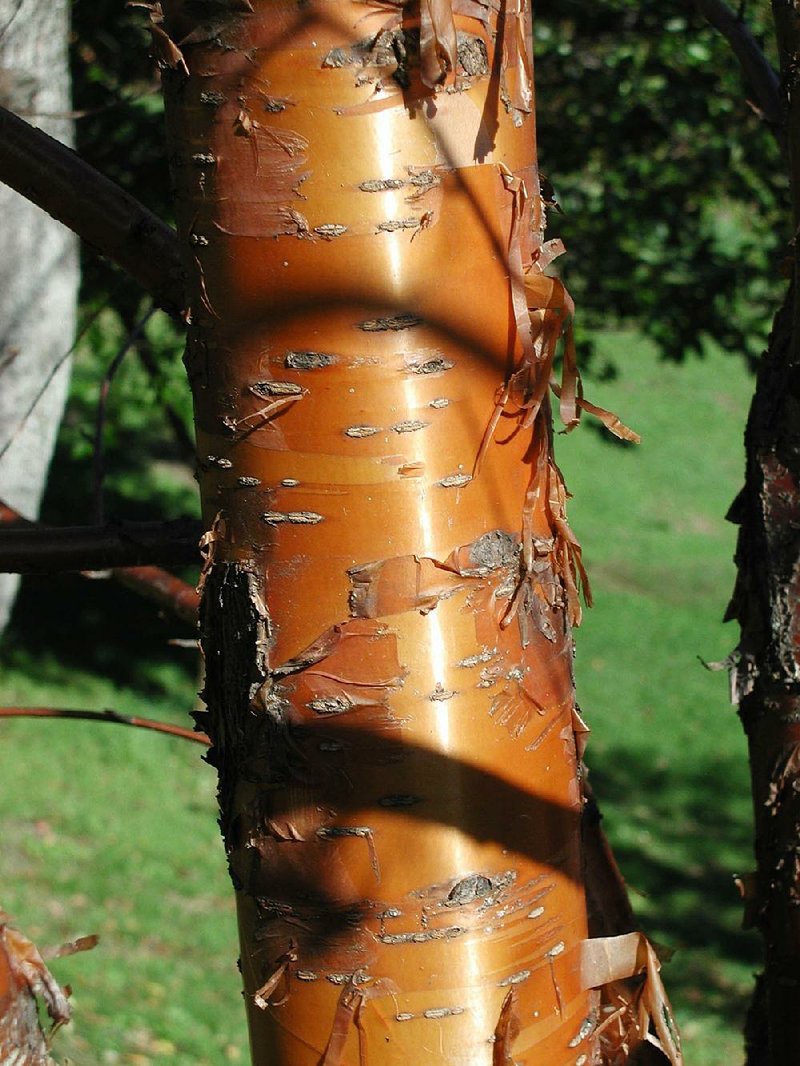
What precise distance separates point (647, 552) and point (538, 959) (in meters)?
10.5

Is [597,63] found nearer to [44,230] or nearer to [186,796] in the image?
[44,230]

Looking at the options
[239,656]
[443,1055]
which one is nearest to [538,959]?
[443,1055]

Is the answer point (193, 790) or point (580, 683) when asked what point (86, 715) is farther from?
point (580, 683)

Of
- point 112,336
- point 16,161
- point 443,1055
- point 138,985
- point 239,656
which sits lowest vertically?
point 138,985

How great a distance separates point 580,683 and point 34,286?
596 cm

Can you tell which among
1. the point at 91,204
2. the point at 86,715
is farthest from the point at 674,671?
the point at 91,204

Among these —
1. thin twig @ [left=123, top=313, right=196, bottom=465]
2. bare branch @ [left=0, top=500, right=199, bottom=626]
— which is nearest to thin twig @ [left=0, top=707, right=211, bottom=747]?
bare branch @ [left=0, top=500, right=199, bottom=626]

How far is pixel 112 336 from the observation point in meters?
6.94

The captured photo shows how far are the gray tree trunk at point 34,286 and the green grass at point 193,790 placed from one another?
1227mm

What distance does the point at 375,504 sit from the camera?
1.10 m

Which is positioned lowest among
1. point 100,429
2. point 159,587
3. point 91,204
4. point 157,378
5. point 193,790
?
point 193,790

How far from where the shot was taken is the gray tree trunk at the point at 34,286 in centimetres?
369

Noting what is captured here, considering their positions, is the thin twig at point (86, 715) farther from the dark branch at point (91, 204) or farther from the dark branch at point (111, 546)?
the dark branch at point (91, 204)

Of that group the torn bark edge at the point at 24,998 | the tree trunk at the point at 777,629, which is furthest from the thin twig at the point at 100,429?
the tree trunk at the point at 777,629
